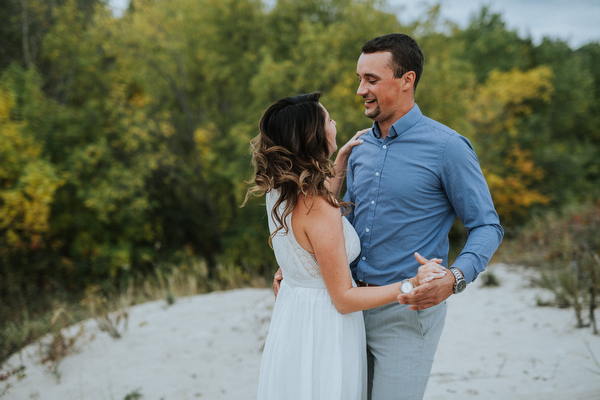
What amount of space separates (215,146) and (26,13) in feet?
20.0

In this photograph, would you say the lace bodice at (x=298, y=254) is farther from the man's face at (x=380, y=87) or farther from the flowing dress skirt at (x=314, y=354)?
the man's face at (x=380, y=87)

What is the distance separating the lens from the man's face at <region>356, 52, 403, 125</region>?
6.61 ft

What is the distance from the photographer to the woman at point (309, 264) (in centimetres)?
181

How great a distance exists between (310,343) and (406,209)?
74 cm

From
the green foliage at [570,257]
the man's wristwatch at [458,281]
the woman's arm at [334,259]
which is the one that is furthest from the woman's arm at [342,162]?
the green foliage at [570,257]

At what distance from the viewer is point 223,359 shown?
469 cm

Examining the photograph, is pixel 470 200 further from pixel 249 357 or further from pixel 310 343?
pixel 249 357

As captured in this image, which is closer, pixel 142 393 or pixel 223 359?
pixel 142 393

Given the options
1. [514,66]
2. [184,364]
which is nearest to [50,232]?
[184,364]

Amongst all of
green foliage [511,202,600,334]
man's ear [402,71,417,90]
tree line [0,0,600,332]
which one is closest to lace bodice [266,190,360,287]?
man's ear [402,71,417,90]

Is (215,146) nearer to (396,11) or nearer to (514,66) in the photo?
(396,11)

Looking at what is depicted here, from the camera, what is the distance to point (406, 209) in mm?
1981

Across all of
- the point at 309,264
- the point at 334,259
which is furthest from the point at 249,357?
the point at 334,259

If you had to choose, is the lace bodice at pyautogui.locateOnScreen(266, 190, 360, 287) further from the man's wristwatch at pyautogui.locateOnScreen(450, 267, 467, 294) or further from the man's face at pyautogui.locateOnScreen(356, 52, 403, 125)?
the man's face at pyautogui.locateOnScreen(356, 52, 403, 125)
